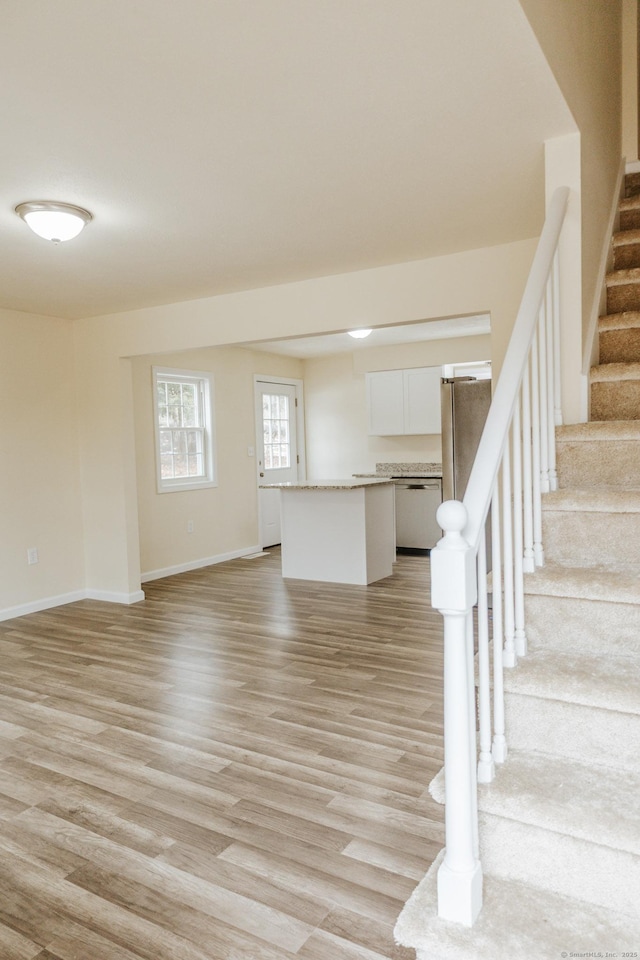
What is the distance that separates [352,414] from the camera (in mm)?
8539

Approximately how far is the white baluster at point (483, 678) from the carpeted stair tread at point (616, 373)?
66.9 inches

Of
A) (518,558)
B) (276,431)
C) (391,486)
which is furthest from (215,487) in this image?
(518,558)

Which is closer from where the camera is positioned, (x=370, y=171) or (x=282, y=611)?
(x=370, y=171)

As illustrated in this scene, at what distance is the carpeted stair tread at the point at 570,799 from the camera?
1.38 m

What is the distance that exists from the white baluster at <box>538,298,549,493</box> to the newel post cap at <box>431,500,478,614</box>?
114 cm

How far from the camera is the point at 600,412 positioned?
9.43 feet

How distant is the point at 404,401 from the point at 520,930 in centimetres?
683

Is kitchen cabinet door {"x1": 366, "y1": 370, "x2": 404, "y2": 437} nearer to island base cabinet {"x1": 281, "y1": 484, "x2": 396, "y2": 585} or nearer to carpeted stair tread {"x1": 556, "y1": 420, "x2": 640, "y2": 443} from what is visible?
island base cabinet {"x1": 281, "y1": 484, "x2": 396, "y2": 585}

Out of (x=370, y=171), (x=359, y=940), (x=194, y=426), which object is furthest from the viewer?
(x=194, y=426)

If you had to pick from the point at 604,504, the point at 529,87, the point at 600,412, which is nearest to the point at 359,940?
the point at 604,504

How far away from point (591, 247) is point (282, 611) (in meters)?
3.34

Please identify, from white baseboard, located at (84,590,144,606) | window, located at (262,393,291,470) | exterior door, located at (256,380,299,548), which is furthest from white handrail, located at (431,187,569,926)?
window, located at (262,393,291,470)

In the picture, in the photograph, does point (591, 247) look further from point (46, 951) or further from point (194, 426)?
point (194, 426)

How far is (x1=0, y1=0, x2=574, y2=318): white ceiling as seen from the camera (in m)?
1.84
